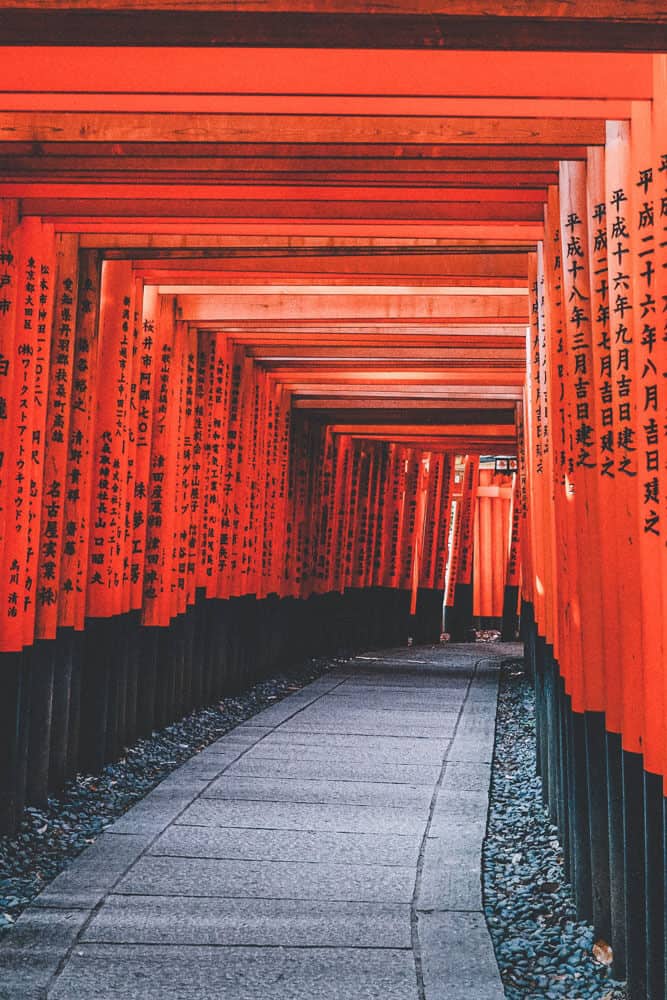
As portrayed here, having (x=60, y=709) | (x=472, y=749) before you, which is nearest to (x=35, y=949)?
(x=60, y=709)

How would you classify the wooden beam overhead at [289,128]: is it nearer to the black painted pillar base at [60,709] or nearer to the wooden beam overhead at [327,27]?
the wooden beam overhead at [327,27]

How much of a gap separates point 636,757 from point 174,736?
6.08m

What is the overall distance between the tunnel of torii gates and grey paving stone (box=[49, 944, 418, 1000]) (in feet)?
2.81

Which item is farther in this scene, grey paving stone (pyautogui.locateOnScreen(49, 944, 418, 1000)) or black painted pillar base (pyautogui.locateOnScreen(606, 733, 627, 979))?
black painted pillar base (pyautogui.locateOnScreen(606, 733, 627, 979))

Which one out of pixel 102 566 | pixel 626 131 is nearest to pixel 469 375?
pixel 102 566

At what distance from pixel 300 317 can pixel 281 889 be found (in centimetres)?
527

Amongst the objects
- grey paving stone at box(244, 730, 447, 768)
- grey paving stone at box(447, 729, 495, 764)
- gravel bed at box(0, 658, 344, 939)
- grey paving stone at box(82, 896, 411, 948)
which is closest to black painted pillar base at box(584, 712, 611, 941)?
grey paving stone at box(82, 896, 411, 948)

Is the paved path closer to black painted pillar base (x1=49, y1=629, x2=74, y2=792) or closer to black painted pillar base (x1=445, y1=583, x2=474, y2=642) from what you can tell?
black painted pillar base (x1=49, y1=629, x2=74, y2=792)

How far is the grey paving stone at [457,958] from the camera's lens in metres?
4.10

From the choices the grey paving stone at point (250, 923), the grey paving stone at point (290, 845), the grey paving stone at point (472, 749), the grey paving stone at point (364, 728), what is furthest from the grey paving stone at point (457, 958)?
the grey paving stone at point (364, 728)

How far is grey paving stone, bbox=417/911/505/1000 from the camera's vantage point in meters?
4.10

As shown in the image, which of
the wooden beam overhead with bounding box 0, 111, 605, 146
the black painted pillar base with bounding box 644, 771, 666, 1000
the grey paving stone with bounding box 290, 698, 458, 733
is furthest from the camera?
the grey paving stone with bounding box 290, 698, 458, 733

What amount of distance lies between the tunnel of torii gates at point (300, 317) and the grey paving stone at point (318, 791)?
2.90ft

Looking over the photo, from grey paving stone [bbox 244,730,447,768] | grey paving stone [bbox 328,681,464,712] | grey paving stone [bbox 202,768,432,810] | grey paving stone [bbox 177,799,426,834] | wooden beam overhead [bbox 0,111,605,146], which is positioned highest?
wooden beam overhead [bbox 0,111,605,146]
